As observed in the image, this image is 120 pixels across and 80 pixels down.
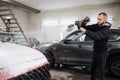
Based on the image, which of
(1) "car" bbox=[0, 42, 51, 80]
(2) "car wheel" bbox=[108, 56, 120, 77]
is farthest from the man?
(2) "car wheel" bbox=[108, 56, 120, 77]

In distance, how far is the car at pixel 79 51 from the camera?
219 inches

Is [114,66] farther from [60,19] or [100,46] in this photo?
[60,19]

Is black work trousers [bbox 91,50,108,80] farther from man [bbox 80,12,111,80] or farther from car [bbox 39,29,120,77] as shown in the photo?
car [bbox 39,29,120,77]

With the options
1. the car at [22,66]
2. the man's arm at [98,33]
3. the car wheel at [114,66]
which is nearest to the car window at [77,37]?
the car wheel at [114,66]

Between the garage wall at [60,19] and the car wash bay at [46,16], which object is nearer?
the car wash bay at [46,16]

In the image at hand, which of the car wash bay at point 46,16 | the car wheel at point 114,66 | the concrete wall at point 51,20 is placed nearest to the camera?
the car wheel at point 114,66

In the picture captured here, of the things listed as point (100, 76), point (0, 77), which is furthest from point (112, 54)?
point (0, 77)

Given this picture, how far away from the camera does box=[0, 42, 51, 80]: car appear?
1.57 meters

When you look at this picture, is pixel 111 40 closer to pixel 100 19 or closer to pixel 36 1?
pixel 100 19

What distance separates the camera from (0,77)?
1.46 meters

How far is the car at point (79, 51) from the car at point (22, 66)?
379 cm

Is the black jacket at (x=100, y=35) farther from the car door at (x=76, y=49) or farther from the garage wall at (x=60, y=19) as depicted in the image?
the garage wall at (x=60, y=19)

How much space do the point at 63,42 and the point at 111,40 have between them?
5.36 ft

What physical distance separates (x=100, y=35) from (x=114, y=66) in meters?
2.59
